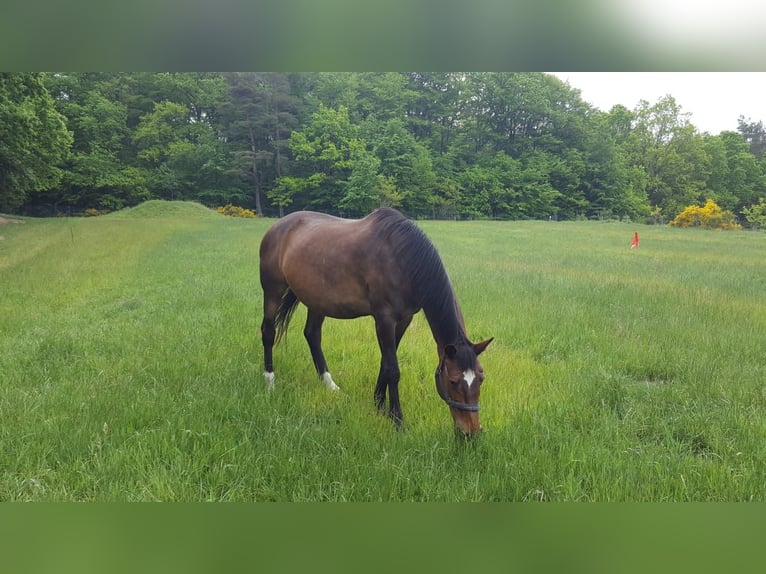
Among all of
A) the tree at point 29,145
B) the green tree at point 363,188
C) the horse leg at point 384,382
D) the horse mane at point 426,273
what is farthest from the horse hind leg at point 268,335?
the tree at point 29,145

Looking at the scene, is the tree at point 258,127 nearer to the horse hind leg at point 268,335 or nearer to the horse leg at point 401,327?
the horse hind leg at point 268,335

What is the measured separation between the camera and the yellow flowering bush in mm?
2449

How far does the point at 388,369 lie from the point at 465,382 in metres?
0.48

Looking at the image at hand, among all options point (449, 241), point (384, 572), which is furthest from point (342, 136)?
point (384, 572)

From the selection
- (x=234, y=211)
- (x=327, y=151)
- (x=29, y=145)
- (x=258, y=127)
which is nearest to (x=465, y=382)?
(x=327, y=151)

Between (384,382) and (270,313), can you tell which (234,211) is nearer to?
(270,313)

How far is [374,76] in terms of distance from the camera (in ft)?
Result: 6.19

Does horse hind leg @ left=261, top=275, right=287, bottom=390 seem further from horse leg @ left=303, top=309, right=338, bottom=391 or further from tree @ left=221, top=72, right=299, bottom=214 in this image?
tree @ left=221, top=72, right=299, bottom=214

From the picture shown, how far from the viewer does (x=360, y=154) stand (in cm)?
232

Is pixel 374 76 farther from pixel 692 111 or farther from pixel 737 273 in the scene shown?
pixel 737 273

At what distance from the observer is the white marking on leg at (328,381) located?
237 cm

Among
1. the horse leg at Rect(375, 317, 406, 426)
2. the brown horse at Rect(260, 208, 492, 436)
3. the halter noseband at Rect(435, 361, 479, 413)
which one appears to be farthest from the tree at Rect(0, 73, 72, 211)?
the halter noseband at Rect(435, 361, 479, 413)

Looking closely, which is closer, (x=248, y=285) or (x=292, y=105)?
(x=292, y=105)
